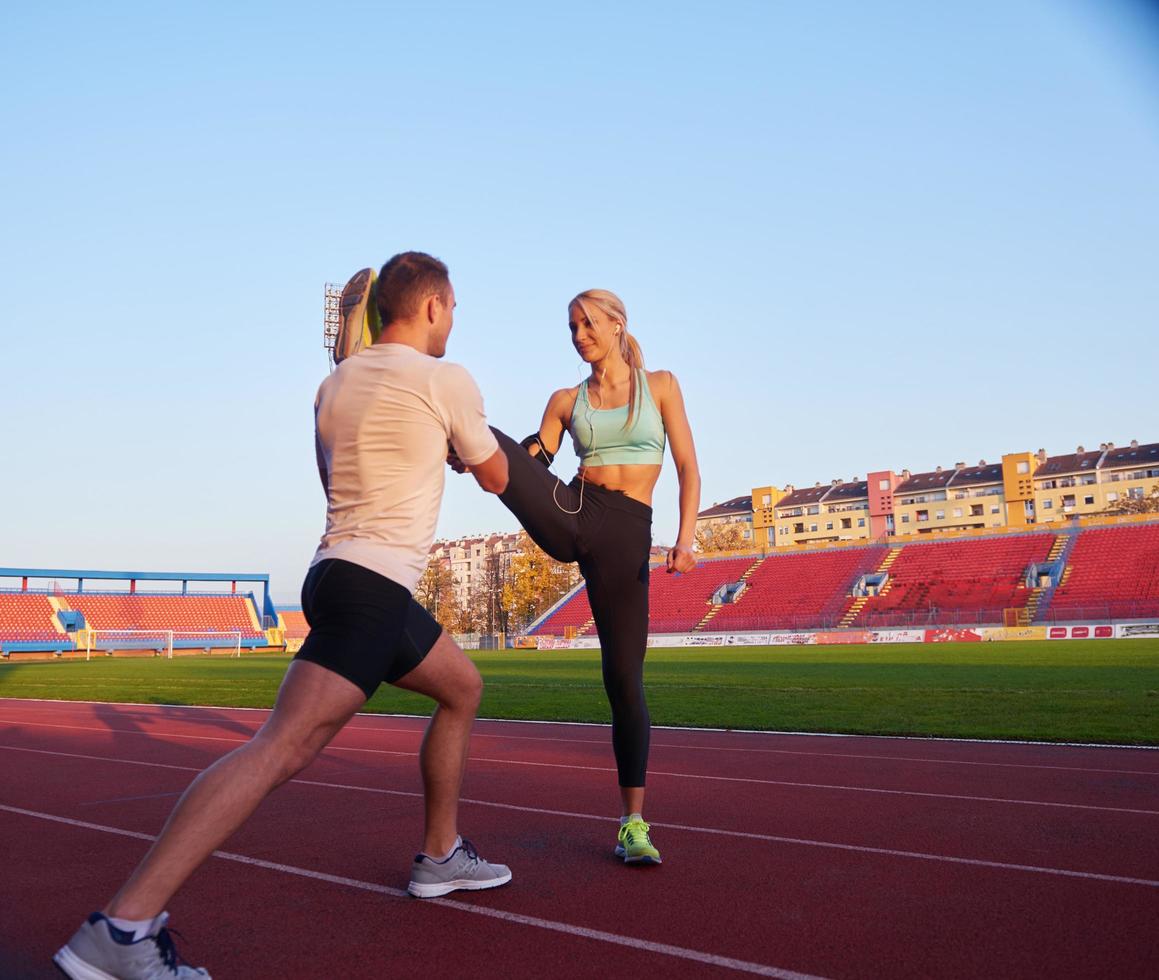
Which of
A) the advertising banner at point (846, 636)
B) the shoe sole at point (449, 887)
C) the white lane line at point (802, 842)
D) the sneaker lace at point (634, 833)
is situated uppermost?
the sneaker lace at point (634, 833)

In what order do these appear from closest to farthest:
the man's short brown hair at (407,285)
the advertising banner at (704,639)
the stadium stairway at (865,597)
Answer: the man's short brown hair at (407,285), the advertising banner at (704,639), the stadium stairway at (865,597)

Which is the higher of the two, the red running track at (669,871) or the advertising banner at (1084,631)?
the red running track at (669,871)

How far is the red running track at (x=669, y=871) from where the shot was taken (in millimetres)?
2977

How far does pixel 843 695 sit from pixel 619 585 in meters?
10.8

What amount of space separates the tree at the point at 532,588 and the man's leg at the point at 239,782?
7694 centimetres

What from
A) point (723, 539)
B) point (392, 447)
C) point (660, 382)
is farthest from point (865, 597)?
point (392, 447)

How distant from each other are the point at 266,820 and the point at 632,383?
9.75 ft

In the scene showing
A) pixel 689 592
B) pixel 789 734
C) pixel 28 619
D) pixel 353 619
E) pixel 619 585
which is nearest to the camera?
pixel 353 619

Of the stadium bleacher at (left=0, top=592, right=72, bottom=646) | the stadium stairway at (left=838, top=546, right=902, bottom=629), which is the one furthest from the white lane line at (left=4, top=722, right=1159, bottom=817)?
the stadium bleacher at (left=0, top=592, right=72, bottom=646)

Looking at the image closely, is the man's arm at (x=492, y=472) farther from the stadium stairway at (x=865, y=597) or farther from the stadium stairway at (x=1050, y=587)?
the stadium stairway at (x=1050, y=587)

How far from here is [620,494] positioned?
170 inches

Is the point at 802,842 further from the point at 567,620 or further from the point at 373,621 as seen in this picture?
the point at 567,620

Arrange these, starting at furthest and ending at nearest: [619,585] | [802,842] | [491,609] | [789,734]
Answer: [491,609] < [789,734] < [802,842] < [619,585]

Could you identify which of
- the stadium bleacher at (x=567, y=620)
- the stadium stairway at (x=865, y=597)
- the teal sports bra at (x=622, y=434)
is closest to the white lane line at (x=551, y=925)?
the teal sports bra at (x=622, y=434)
